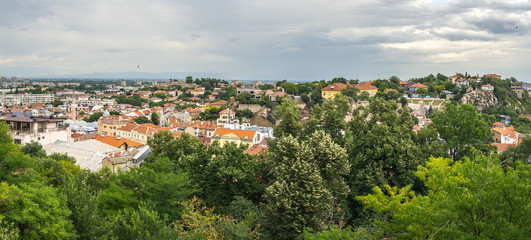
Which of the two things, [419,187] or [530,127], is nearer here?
[419,187]

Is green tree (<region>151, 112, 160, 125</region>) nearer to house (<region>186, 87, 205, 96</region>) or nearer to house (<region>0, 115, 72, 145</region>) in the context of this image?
house (<region>0, 115, 72, 145</region>)

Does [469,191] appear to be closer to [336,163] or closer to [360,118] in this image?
[336,163]

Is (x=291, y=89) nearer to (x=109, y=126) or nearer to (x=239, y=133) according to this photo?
(x=239, y=133)

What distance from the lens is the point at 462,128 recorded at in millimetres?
22359

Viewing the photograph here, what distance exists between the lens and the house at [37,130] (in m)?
38.2

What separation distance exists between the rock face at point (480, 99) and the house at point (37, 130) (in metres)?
79.9

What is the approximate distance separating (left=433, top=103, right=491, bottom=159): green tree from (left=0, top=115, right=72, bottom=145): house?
39627 millimetres

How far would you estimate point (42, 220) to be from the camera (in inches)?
411

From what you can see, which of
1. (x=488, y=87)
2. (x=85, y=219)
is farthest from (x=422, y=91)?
(x=85, y=219)

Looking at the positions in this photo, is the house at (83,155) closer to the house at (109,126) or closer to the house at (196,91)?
the house at (109,126)

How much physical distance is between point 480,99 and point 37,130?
86076 mm

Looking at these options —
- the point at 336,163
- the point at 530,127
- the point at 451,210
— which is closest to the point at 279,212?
the point at 336,163

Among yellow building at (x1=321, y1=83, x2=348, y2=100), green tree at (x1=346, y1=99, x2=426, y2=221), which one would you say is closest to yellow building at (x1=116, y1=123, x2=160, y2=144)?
yellow building at (x1=321, y1=83, x2=348, y2=100)

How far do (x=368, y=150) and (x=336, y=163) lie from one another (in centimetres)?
334
